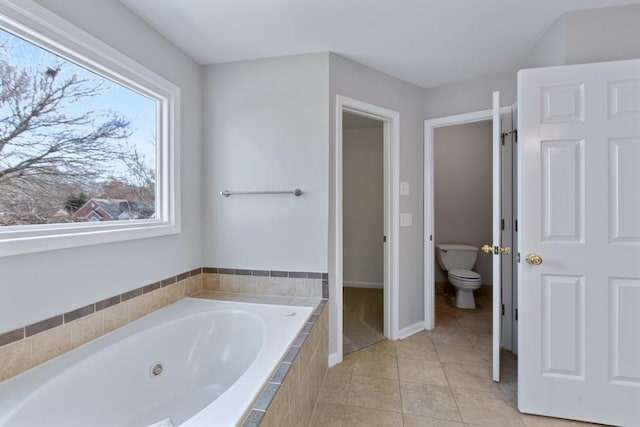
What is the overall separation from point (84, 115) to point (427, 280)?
281 centimetres

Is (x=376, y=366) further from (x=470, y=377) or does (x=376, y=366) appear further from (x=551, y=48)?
(x=551, y=48)

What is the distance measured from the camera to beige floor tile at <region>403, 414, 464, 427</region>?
1.47 metres

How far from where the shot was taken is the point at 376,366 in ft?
6.62

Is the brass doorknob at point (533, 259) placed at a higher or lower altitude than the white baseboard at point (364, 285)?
higher

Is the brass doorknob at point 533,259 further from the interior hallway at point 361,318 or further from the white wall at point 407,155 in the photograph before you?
the interior hallway at point 361,318

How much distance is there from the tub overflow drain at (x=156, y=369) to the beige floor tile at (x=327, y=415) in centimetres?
87

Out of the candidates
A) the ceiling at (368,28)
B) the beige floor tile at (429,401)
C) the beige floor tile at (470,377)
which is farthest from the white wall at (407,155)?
the beige floor tile at (429,401)

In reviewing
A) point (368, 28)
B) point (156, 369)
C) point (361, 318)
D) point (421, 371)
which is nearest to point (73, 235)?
point (156, 369)

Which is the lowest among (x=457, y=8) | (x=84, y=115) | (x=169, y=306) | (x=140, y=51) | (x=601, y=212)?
(x=169, y=306)

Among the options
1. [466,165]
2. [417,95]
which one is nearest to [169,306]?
[417,95]

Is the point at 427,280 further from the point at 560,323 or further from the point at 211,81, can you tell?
the point at 211,81

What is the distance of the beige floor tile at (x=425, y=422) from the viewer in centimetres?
147

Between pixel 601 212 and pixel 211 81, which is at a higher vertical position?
pixel 211 81

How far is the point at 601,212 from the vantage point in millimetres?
1448
